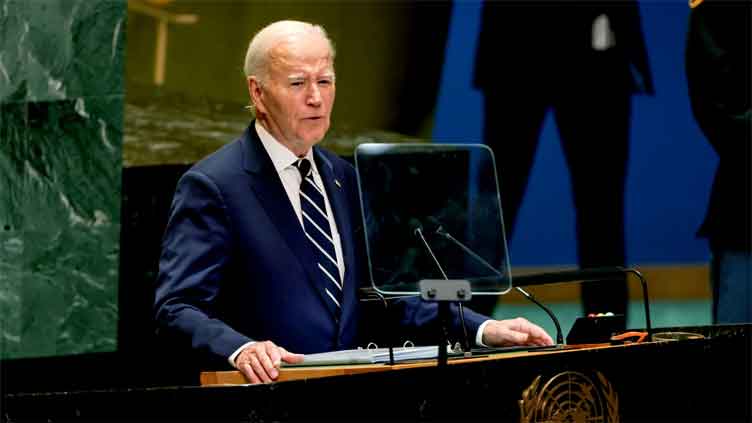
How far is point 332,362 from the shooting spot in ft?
6.05

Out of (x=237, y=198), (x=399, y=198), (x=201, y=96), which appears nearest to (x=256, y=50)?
(x=237, y=198)

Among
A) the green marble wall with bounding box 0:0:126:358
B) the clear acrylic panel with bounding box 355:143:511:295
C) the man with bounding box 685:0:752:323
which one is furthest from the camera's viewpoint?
the green marble wall with bounding box 0:0:126:358

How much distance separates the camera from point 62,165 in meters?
4.27

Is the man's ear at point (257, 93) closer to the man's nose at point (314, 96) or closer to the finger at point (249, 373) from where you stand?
the man's nose at point (314, 96)

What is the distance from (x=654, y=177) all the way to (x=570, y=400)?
236 cm

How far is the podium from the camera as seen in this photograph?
169cm

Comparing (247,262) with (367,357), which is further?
(247,262)

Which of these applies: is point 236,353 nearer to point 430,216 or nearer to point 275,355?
point 275,355

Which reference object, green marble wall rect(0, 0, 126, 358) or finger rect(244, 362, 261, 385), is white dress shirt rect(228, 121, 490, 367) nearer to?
finger rect(244, 362, 261, 385)

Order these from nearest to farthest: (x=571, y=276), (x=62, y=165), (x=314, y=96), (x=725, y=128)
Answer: (x=571, y=276) < (x=314, y=96) < (x=725, y=128) < (x=62, y=165)

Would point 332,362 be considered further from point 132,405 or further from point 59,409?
point 59,409

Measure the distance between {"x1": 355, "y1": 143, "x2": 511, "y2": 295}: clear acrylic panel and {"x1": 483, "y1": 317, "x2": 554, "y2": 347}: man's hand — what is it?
9 cm

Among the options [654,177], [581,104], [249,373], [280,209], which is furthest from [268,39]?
[654,177]

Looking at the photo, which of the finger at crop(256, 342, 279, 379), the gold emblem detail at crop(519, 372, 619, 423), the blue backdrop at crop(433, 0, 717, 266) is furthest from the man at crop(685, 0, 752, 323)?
the finger at crop(256, 342, 279, 379)
